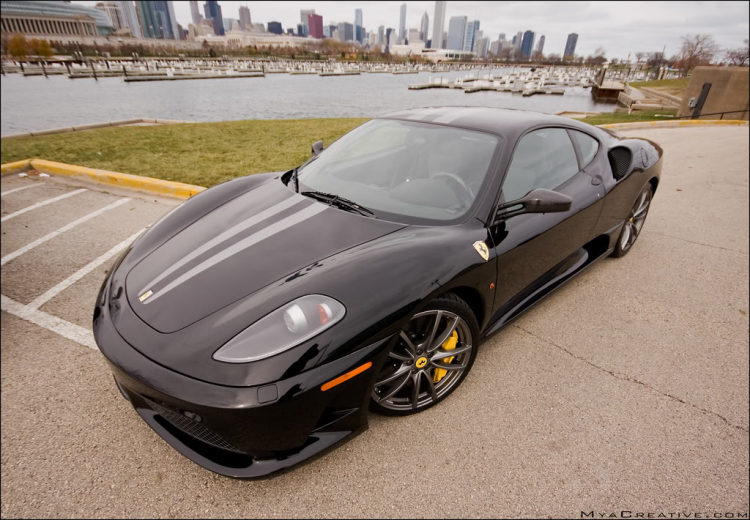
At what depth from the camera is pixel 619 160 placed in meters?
3.37

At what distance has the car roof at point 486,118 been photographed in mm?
2533

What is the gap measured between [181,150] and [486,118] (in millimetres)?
6804

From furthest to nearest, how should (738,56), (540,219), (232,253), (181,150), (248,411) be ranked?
(738,56)
(181,150)
(540,219)
(232,253)
(248,411)

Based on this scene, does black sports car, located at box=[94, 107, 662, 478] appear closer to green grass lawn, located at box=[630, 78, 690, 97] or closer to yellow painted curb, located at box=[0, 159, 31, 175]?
yellow painted curb, located at box=[0, 159, 31, 175]

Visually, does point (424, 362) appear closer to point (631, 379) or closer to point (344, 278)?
point (344, 278)

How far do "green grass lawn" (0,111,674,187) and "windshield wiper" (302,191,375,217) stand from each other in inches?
139

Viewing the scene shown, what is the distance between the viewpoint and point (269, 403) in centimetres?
139

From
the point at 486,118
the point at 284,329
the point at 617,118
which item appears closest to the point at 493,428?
the point at 284,329

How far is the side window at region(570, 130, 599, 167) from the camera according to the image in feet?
10.0

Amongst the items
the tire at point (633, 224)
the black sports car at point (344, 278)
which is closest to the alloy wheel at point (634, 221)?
the tire at point (633, 224)

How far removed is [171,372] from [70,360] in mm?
1426

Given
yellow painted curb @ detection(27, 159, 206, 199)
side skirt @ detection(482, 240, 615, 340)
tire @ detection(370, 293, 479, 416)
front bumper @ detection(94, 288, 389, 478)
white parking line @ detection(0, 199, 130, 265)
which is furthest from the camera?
yellow painted curb @ detection(27, 159, 206, 199)

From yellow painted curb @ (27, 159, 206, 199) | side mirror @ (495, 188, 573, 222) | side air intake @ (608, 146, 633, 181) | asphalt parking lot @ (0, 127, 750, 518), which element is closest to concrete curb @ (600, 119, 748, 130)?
side air intake @ (608, 146, 633, 181)

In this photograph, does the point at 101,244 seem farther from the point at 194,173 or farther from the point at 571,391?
the point at 571,391
